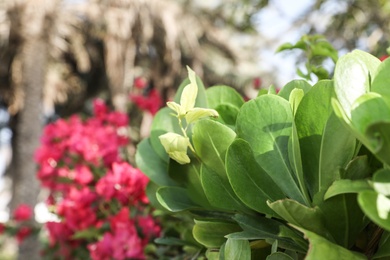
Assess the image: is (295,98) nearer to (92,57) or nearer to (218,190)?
(218,190)

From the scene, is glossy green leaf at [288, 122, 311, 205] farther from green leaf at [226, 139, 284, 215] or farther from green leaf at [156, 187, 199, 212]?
green leaf at [156, 187, 199, 212]

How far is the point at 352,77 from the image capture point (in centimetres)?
51

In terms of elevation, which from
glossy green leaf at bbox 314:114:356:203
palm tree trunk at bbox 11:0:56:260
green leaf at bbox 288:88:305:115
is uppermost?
palm tree trunk at bbox 11:0:56:260

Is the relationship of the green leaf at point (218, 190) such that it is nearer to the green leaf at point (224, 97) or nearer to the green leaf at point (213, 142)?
the green leaf at point (213, 142)

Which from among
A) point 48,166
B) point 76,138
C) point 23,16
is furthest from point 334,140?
point 23,16

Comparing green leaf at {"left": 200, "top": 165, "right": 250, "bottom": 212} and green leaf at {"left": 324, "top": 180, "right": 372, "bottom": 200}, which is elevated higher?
green leaf at {"left": 200, "top": 165, "right": 250, "bottom": 212}

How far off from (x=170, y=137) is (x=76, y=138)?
5.40ft

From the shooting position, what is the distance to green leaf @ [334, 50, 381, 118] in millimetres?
483

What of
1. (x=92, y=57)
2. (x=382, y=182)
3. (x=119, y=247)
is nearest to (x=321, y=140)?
(x=382, y=182)

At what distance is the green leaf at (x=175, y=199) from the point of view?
737 mm

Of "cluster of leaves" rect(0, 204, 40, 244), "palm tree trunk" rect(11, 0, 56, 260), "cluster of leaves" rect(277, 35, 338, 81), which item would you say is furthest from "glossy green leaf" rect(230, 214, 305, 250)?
"palm tree trunk" rect(11, 0, 56, 260)

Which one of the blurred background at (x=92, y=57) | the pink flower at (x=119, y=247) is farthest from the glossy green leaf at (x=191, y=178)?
the blurred background at (x=92, y=57)

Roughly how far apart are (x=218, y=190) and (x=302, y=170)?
0.13m

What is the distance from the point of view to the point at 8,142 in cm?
1103
